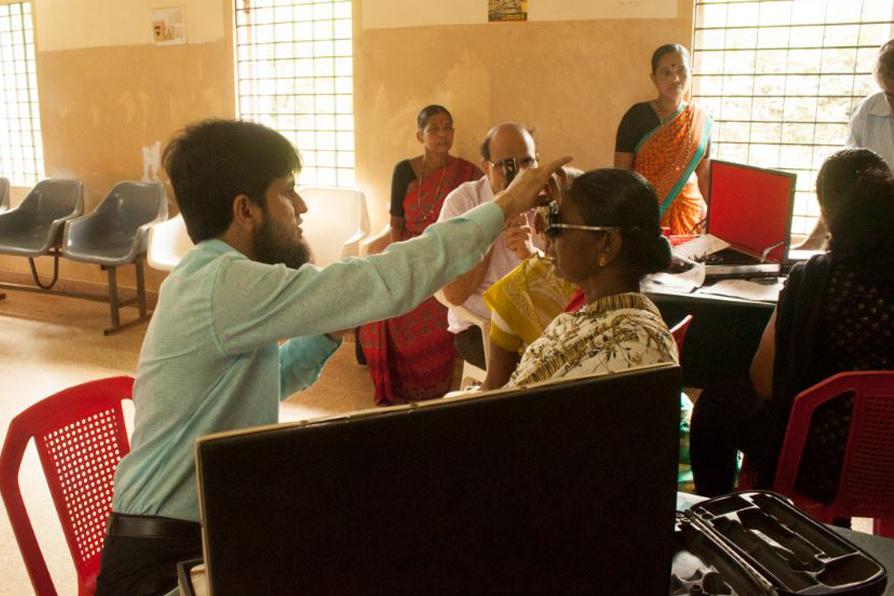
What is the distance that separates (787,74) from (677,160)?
0.77 meters

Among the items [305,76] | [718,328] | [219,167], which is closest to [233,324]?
[219,167]

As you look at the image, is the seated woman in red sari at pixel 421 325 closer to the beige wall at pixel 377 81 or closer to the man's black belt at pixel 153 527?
the beige wall at pixel 377 81

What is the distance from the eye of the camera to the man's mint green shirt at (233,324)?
1.28 m

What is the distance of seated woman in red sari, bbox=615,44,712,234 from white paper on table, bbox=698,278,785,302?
960 millimetres

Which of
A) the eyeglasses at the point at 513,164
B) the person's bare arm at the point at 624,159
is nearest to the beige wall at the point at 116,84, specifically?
the person's bare arm at the point at 624,159

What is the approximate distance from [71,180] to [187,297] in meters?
5.37

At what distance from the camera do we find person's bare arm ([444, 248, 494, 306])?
9.25ft

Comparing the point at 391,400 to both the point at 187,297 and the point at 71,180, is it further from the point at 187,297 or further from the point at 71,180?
the point at 71,180

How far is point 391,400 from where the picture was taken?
13.7 ft

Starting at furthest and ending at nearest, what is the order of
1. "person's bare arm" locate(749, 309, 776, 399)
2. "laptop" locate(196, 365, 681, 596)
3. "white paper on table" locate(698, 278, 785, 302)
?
"white paper on table" locate(698, 278, 785, 302)
"person's bare arm" locate(749, 309, 776, 399)
"laptop" locate(196, 365, 681, 596)

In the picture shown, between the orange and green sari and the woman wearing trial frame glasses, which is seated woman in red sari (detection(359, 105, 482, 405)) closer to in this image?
the orange and green sari

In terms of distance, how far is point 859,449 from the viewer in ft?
6.34

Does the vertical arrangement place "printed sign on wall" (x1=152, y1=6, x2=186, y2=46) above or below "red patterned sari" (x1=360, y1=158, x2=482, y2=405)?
above

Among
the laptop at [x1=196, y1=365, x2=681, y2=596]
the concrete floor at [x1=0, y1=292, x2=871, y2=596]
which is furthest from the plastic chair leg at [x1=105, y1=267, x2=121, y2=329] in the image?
the laptop at [x1=196, y1=365, x2=681, y2=596]
